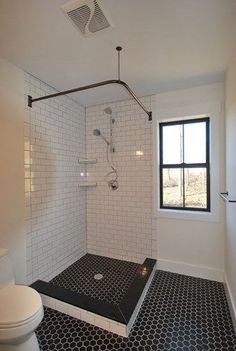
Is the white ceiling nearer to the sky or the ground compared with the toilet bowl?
nearer to the sky

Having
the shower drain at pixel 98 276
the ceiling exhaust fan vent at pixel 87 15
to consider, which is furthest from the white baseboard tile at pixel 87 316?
the ceiling exhaust fan vent at pixel 87 15

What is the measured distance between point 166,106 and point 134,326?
8.26 feet

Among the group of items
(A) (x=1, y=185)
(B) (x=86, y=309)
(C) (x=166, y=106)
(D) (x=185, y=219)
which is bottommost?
(B) (x=86, y=309)

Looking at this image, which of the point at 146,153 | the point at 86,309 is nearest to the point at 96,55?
the point at 146,153

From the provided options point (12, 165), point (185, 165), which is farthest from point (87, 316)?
point (185, 165)

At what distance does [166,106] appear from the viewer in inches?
104

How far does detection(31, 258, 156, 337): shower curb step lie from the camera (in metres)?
1.65

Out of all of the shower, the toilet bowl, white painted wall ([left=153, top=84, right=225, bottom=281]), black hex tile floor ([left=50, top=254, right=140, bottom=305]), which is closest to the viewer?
the toilet bowl

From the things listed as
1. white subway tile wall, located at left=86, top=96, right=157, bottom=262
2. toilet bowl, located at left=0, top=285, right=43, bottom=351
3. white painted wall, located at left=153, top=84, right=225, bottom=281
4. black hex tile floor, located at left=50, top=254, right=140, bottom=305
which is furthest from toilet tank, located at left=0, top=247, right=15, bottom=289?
white painted wall, located at left=153, top=84, right=225, bottom=281

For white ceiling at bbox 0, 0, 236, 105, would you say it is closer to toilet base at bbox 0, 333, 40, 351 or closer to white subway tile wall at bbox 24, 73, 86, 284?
white subway tile wall at bbox 24, 73, 86, 284

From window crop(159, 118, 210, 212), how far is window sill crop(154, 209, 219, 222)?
11 cm

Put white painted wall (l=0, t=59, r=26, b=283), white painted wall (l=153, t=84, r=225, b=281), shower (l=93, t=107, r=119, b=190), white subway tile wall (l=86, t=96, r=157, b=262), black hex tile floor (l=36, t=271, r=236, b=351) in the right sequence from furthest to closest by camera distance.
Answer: shower (l=93, t=107, r=119, b=190)
white subway tile wall (l=86, t=96, r=157, b=262)
white painted wall (l=153, t=84, r=225, b=281)
white painted wall (l=0, t=59, r=26, b=283)
black hex tile floor (l=36, t=271, r=236, b=351)

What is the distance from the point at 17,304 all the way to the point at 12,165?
1.23 meters

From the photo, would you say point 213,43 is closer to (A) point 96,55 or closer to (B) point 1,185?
(A) point 96,55
